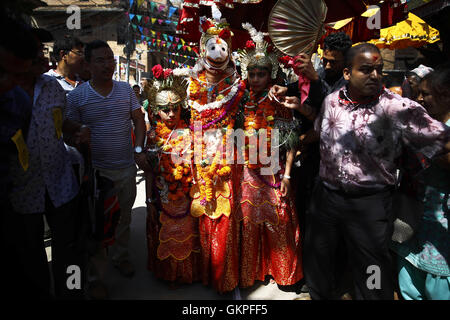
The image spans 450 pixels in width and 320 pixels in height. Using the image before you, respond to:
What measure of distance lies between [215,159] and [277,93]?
808 mm

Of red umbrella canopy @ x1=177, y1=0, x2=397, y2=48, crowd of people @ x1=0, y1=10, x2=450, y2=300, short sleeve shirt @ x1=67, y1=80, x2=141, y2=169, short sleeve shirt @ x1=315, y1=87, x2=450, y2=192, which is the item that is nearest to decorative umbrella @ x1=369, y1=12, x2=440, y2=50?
crowd of people @ x1=0, y1=10, x2=450, y2=300

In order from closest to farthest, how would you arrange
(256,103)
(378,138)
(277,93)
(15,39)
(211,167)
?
(15,39)
(378,138)
(277,93)
(211,167)
(256,103)

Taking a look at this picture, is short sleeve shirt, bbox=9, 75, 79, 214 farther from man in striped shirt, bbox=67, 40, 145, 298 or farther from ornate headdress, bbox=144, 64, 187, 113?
ornate headdress, bbox=144, 64, 187, 113

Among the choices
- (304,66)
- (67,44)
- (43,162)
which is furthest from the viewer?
(67,44)

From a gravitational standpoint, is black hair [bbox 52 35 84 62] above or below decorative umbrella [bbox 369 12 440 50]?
below

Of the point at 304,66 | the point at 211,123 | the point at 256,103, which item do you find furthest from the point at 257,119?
the point at 304,66

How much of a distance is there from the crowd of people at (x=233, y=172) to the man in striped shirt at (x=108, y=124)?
1cm

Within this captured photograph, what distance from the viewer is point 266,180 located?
9.05 feet

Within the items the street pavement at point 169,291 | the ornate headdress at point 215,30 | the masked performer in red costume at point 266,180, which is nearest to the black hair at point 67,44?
the ornate headdress at point 215,30

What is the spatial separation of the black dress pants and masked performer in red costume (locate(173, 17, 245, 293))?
81 cm

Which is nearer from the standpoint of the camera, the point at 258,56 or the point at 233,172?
the point at 258,56

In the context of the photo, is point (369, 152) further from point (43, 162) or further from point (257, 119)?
point (43, 162)

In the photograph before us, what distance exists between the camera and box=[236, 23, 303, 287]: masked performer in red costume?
2666 millimetres

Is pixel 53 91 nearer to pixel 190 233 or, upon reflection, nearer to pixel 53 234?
pixel 53 234
